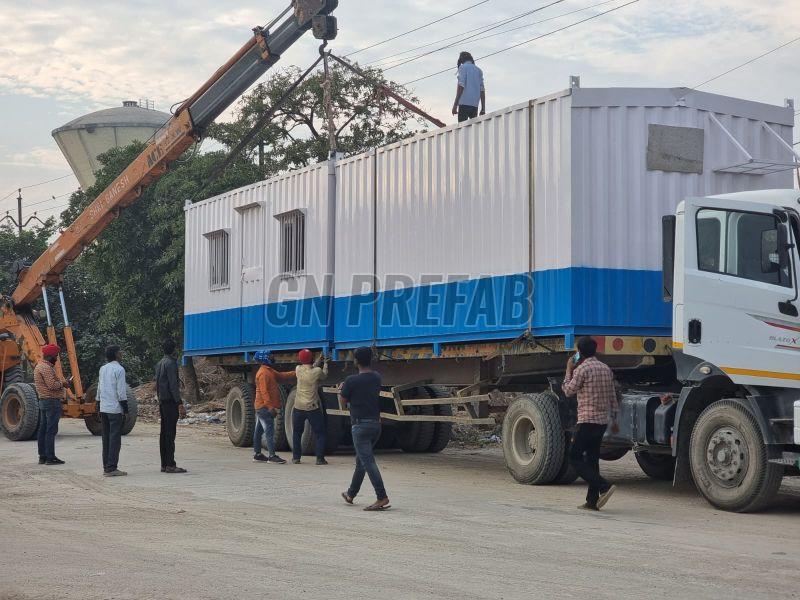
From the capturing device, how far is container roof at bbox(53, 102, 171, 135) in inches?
2211

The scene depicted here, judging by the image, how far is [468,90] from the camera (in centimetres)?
1555

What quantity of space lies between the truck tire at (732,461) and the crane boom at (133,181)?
9020 millimetres

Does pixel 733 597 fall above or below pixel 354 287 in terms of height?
below

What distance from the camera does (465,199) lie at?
13492 mm

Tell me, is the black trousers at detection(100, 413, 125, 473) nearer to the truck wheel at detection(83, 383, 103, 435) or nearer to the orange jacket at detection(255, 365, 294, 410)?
the orange jacket at detection(255, 365, 294, 410)

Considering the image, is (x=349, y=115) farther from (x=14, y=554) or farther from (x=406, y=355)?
(x=14, y=554)

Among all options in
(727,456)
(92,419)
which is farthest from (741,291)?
(92,419)

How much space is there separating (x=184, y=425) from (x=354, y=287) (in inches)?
390

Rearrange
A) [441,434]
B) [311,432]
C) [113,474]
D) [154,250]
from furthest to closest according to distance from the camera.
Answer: [154,250]
[441,434]
[311,432]
[113,474]

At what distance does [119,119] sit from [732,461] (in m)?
50.7

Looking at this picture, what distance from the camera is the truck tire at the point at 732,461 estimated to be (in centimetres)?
1009

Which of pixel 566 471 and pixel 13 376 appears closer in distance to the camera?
pixel 566 471

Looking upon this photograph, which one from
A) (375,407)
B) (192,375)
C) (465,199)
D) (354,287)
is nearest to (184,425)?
(192,375)

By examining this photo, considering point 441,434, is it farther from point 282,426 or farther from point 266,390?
point 266,390
